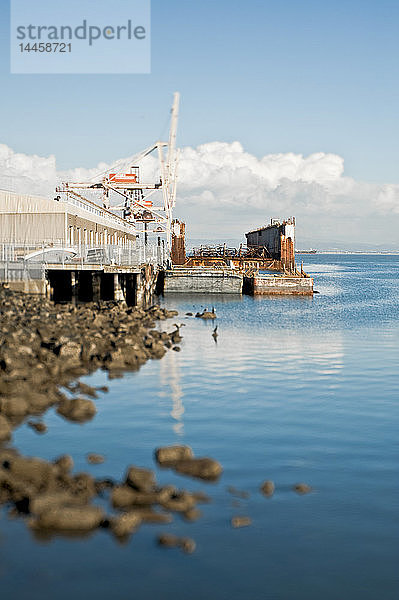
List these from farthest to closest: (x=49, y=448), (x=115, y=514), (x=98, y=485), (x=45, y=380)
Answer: (x=45, y=380) < (x=49, y=448) < (x=98, y=485) < (x=115, y=514)

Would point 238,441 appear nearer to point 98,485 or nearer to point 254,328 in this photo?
point 98,485

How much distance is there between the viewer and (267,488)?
1262cm

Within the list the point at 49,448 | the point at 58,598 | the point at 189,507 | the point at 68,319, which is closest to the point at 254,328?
the point at 68,319

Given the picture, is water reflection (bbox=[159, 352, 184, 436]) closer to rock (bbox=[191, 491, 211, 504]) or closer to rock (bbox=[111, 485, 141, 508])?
rock (bbox=[191, 491, 211, 504])

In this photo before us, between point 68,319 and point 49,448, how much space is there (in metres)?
19.4

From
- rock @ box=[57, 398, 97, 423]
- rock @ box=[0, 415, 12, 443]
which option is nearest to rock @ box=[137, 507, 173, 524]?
rock @ box=[0, 415, 12, 443]

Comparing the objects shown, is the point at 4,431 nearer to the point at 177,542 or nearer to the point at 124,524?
the point at 124,524

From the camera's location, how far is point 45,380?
19.8 meters

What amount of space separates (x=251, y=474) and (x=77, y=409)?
6.16m

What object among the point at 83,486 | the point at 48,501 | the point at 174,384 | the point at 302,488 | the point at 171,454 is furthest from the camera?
the point at 174,384

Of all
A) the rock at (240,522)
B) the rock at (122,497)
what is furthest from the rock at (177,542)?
the rock at (122,497)

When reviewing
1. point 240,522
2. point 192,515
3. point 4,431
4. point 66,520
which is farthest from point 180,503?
point 4,431

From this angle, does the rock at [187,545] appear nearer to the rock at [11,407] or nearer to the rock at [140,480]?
the rock at [140,480]

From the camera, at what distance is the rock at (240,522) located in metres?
11.1
